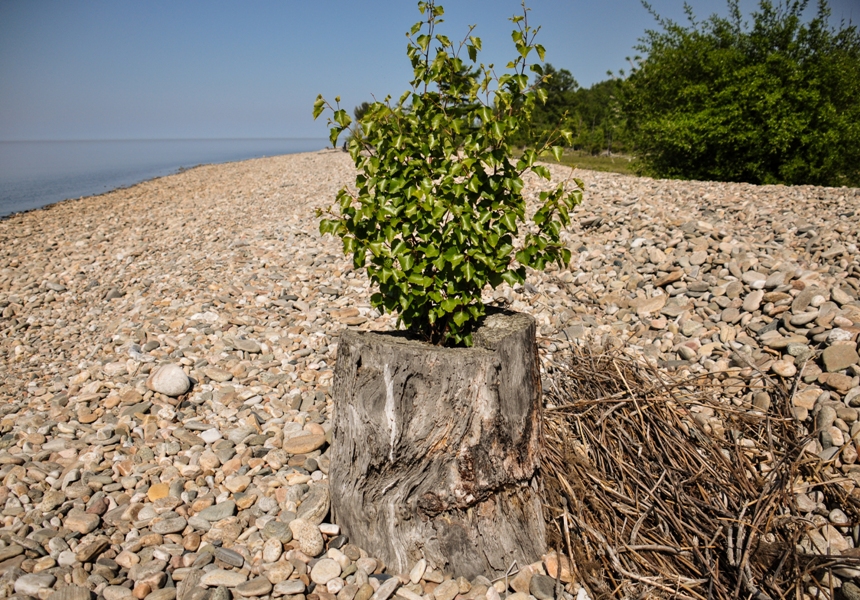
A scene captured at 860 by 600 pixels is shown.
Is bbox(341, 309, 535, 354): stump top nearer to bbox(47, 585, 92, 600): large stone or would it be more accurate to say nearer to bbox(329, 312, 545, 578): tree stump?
bbox(329, 312, 545, 578): tree stump

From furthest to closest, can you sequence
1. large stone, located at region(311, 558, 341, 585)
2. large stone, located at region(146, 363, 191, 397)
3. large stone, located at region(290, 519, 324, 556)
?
1. large stone, located at region(146, 363, 191, 397)
2. large stone, located at region(290, 519, 324, 556)
3. large stone, located at region(311, 558, 341, 585)

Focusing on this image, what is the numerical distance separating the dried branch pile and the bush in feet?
3.52

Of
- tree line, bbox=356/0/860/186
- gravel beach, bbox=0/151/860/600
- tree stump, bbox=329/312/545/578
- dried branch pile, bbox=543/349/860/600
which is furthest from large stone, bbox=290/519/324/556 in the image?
tree line, bbox=356/0/860/186

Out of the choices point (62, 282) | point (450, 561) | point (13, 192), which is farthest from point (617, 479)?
point (13, 192)

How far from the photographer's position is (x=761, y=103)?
12.5 metres

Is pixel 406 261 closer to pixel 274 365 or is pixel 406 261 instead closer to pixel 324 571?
pixel 324 571

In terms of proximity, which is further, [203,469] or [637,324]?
[637,324]

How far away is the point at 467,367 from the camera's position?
2268 millimetres

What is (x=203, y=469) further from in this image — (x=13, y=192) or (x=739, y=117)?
(x=13, y=192)

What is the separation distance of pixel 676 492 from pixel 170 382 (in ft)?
10.7

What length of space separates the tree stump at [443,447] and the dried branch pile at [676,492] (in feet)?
1.05

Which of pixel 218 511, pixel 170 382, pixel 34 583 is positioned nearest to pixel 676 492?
pixel 218 511

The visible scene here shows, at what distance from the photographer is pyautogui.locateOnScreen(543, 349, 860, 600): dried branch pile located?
2.35m

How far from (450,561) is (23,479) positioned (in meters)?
2.39
